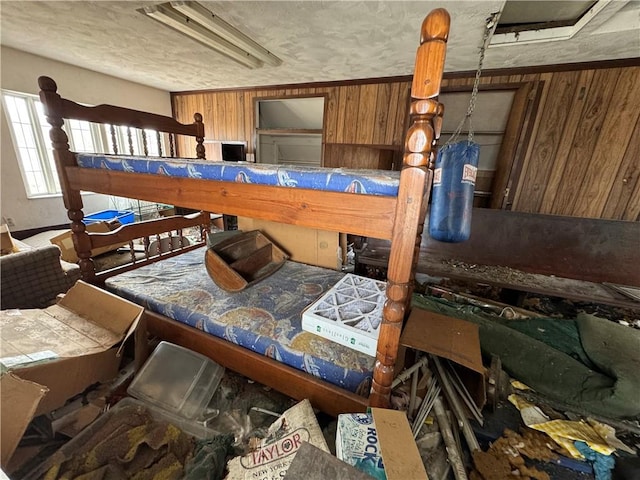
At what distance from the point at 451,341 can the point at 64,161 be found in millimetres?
2339

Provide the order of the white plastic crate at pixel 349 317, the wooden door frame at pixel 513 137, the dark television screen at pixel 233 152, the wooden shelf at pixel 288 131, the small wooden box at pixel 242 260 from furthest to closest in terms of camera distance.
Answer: the dark television screen at pixel 233 152 < the wooden shelf at pixel 288 131 < the wooden door frame at pixel 513 137 < the small wooden box at pixel 242 260 < the white plastic crate at pixel 349 317

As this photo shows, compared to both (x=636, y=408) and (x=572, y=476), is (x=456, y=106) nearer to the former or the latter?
(x=636, y=408)

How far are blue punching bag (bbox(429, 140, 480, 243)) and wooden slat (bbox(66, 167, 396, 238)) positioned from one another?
1007 millimetres

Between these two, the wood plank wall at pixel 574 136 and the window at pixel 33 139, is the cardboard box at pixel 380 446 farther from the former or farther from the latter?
the window at pixel 33 139

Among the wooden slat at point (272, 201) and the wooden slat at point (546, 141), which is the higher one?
the wooden slat at point (546, 141)

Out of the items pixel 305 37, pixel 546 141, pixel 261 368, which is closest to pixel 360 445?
pixel 261 368

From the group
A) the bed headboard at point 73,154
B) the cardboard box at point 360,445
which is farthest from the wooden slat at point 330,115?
the cardboard box at point 360,445

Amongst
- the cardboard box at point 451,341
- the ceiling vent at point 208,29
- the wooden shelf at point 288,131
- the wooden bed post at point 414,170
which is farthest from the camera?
the wooden shelf at point 288,131

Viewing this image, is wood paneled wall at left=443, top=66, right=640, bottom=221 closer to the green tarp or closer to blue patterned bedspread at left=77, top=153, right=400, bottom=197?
the green tarp

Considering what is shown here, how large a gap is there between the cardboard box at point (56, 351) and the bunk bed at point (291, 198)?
0.22 m

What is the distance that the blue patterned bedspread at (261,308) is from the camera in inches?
44.4

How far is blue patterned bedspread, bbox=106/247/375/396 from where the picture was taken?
3.70 feet

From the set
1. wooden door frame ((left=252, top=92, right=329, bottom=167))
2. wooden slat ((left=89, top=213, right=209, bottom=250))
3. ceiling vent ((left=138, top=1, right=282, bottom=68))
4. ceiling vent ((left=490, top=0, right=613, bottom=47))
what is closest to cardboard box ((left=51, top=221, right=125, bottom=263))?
wooden slat ((left=89, top=213, right=209, bottom=250))

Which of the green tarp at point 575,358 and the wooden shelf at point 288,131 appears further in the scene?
the wooden shelf at point 288,131
